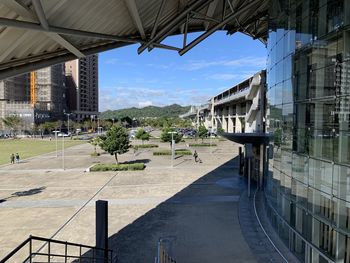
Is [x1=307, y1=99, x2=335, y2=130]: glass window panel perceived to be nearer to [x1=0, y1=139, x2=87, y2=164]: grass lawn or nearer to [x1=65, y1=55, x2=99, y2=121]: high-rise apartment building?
[x1=0, y1=139, x2=87, y2=164]: grass lawn

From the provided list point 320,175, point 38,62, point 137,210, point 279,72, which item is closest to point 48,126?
point 137,210

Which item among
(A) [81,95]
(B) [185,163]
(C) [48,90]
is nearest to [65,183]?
(B) [185,163]

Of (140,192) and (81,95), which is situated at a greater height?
(81,95)

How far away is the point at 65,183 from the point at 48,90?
4612 inches

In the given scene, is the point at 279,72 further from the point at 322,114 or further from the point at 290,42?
the point at 322,114

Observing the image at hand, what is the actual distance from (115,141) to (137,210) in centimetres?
1667

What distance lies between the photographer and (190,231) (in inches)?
639

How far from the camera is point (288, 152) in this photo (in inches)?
573

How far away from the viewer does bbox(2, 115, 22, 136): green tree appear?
101938mm

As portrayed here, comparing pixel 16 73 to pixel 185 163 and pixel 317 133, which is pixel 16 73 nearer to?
pixel 317 133

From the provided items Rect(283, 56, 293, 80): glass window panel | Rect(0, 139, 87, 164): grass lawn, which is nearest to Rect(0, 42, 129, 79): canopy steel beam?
Rect(283, 56, 293, 80): glass window panel

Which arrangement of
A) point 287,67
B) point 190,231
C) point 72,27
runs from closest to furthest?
point 72,27 < point 287,67 < point 190,231

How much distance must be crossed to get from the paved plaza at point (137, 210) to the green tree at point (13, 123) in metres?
75.1

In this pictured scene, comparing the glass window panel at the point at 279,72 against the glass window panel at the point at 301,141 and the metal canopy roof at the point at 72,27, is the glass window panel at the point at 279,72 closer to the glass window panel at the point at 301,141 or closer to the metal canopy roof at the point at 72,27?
the glass window panel at the point at 301,141
